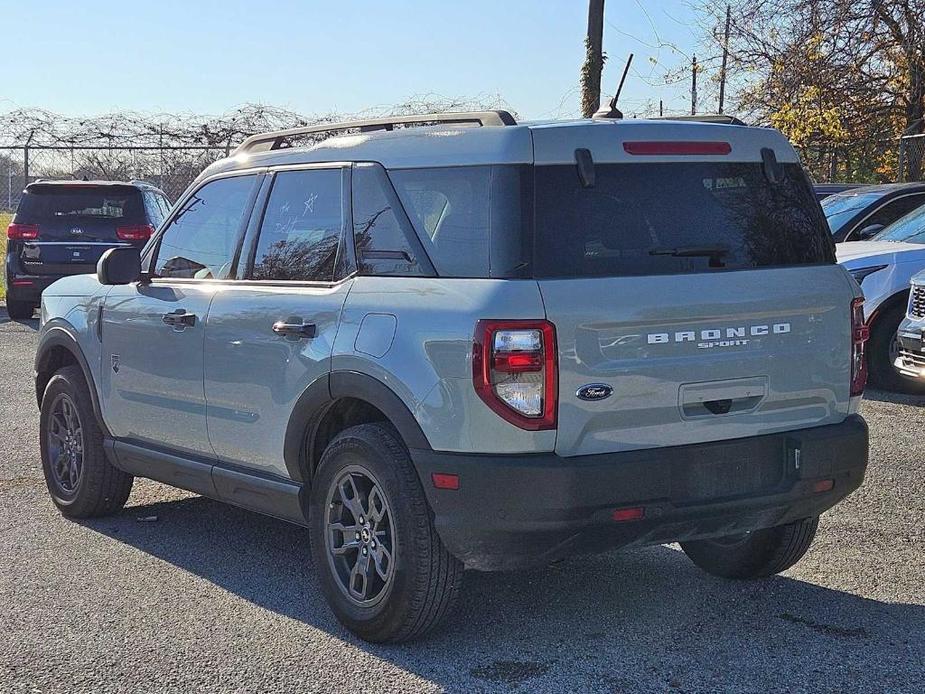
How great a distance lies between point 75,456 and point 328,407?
2395mm

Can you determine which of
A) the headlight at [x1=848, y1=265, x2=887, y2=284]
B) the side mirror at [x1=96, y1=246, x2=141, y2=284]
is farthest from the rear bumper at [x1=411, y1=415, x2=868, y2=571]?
the headlight at [x1=848, y1=265, x2=887, y2=284]

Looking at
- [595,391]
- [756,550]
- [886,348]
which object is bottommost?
[756,550]

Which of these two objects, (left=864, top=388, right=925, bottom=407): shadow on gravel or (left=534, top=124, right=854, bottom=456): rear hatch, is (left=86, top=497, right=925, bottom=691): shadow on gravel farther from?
(left=864, top=388, right=925, bottom=407): shadow on gravel

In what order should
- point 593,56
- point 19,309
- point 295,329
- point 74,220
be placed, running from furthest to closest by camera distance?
1. point 593,56
2. point 19,309
3. point 74,220
4. point 295,329

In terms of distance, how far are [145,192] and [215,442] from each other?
10.8 meters

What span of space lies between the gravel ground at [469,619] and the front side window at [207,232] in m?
A: 1.32

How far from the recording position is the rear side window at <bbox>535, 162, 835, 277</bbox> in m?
4.46

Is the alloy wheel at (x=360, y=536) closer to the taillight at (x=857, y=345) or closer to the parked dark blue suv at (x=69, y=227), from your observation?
the taillight at (x=857, y=345)

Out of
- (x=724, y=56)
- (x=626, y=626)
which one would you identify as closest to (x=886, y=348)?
(x=626, y=626)

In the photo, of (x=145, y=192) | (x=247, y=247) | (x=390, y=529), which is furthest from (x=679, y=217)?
(x=145, y=192)

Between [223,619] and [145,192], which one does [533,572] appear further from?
[145,192]

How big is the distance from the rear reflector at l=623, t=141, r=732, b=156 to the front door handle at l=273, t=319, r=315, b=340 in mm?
1352

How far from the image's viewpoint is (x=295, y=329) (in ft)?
16.6

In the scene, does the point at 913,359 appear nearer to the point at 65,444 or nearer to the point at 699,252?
the point at 699,252
